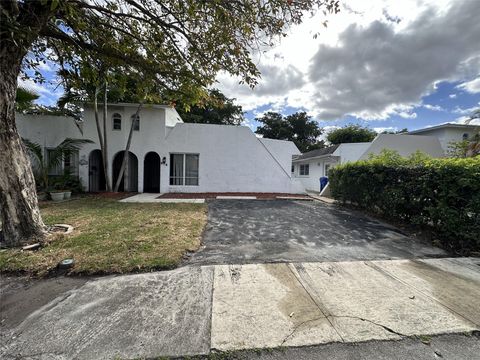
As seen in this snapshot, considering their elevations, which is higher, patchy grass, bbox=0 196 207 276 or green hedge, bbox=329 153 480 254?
green hedge, bbox=329 153 480 254

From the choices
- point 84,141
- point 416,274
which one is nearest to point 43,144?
point 84,141

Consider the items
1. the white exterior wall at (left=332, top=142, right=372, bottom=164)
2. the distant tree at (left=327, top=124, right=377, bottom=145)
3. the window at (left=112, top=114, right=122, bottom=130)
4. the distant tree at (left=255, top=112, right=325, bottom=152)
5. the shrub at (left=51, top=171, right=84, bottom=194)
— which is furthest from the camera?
the distant tree at (left=255, top=112, right=325, bottom=152)

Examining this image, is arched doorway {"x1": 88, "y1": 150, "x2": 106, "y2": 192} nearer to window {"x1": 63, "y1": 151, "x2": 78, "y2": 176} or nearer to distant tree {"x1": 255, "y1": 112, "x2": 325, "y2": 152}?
window {"x1": 63, "y1": 151, "x2": 78, "y2": 176}

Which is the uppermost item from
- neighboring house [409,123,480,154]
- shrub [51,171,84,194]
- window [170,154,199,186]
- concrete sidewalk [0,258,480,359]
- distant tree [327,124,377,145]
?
distant tree [327,124,377,145]

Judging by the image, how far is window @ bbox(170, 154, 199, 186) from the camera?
40.6 ft

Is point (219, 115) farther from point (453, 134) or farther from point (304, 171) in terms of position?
point (453, 134)

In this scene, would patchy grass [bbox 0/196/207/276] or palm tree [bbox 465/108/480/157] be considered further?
palm tree [bbox 465/108/480/157]

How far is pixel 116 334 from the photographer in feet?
6.75

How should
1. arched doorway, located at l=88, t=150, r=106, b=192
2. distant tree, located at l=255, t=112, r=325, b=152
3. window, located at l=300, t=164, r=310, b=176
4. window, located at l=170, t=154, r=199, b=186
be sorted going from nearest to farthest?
1. arched doorway, located at l=88, t=150, r=106, b=192
2. window, located at l=170, t=154, r=199, b=186
3. window, located at l=300, t=164, r=310, b=176
4. distant tree, located at l=255, t=112, r=325, b=152

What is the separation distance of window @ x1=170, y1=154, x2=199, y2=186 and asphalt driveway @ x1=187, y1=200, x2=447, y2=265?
5.63m

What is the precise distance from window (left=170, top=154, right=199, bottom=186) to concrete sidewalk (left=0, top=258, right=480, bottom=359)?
950 centimetres

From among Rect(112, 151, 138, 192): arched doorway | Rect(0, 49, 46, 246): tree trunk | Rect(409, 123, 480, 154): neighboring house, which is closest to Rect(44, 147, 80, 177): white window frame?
Rect(112, 151, 138, 192): arched doorway

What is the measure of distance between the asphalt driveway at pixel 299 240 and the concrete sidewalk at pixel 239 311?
0.52 m

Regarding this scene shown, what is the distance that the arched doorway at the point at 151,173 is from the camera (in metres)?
13.1
